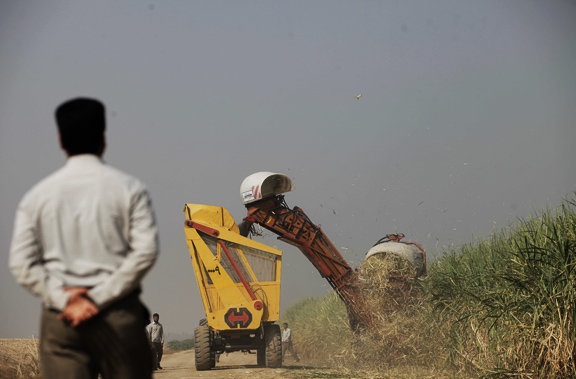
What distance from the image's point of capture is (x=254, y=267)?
695 inches

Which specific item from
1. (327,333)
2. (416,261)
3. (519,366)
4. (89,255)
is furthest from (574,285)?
(327,333)

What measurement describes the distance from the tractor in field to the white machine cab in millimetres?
23

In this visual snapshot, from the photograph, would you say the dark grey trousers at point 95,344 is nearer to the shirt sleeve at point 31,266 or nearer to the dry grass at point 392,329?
the shirt sleeve at point 31,266

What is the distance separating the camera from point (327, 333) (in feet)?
94.2

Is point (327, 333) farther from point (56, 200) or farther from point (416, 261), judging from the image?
point (56, 200)

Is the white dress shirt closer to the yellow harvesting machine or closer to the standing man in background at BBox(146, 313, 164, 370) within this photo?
the yellow harvesting machine

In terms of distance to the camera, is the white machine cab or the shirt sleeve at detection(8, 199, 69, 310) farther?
the white machine cab

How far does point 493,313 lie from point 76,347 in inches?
387

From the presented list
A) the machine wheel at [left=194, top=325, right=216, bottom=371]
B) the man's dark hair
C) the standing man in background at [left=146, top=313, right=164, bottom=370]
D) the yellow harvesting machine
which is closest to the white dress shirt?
the man's dark hair

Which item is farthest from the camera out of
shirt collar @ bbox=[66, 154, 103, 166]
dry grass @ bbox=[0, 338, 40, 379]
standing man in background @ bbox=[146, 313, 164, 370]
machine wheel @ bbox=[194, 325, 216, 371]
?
standing man in background @ bbox=[146, 313, 164, 370]

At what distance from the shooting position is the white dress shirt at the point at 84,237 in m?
3.62

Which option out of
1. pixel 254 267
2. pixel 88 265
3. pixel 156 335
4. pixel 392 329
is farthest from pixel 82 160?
pixel 156 335

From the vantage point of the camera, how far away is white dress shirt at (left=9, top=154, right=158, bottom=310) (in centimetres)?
362

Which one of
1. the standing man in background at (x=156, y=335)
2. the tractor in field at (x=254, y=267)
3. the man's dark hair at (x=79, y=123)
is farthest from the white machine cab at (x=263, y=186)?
the man's dark hair at (x=79, y=123)
